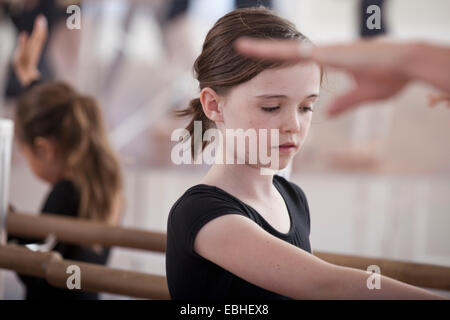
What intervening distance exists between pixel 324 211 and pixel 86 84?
106cm

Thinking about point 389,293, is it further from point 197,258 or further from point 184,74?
point 184,74

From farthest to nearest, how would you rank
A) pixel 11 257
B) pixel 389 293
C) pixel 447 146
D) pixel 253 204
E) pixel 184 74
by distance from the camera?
pixel 184 74
pixel 447 146
pixel 11 257
pixel 253 204
pixel 389 293

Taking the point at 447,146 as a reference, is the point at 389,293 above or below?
below

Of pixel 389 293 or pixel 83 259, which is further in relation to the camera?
pixel 83 259

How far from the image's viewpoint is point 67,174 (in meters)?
1.23

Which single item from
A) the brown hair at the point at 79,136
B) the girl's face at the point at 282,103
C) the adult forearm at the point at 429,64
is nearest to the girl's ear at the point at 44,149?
the brown hair at the point at 79,136

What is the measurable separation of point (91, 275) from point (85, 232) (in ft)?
0.60

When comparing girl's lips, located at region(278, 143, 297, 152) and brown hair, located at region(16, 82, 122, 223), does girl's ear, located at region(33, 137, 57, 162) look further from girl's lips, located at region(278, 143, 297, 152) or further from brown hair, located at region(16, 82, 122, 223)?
girl's lips, located at region(278, 143, 297, 152)

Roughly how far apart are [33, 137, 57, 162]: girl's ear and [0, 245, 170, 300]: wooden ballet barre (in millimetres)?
398

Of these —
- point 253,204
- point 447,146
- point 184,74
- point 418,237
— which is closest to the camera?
point 253,204

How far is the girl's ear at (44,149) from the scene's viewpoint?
1.22 meters

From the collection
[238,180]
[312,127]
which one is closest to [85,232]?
[238,180]

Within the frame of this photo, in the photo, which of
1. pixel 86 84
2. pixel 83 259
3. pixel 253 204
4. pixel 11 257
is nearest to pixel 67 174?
pixel 83 259

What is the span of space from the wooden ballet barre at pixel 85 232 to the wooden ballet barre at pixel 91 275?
0.34ft
